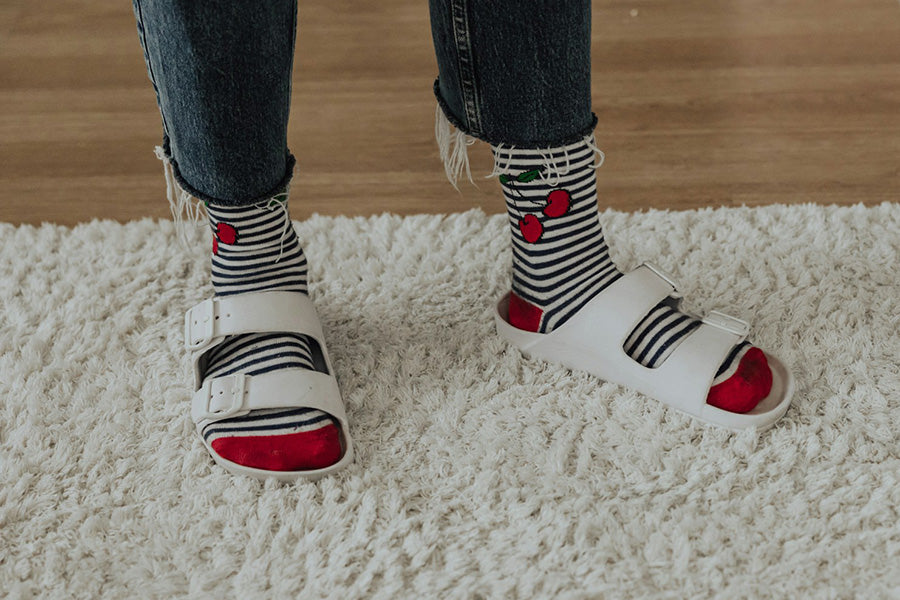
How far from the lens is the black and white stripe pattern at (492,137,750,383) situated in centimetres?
78

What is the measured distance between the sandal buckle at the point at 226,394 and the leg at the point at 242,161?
1 cm

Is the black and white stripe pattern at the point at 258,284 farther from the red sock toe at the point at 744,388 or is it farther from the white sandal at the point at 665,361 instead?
the red sock toe at the point at 744,388

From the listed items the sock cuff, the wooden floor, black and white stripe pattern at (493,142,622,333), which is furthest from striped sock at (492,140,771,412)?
the wooden floor

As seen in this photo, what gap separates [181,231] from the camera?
2.71 feet

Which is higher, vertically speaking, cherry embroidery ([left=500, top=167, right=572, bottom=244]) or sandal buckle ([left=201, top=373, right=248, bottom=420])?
cherry embroidery ([left=500, top=167, right=572, bottom=244])

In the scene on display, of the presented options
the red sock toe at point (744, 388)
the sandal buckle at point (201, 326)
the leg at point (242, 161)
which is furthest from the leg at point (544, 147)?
the sandal buckle at point (201, 326)

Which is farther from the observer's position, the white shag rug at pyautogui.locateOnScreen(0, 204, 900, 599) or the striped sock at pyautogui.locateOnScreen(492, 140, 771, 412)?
the striped sock at pyautogui.locateOnScreen(492, 140, 771, 412)

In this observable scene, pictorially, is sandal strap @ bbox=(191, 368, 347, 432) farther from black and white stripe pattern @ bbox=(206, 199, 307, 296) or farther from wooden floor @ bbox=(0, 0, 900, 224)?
wooden floor @ bbox=(0, 0, 900, 224)

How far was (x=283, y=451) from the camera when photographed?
0.76 m

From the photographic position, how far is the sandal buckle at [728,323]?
2.68 feet

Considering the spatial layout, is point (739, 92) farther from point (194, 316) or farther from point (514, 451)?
point (194, 316)

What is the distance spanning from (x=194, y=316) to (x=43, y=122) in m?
0.73

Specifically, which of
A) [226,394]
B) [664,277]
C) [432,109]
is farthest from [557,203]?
[432,109]

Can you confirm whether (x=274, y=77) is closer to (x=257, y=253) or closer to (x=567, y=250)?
(x=257, y=253)
